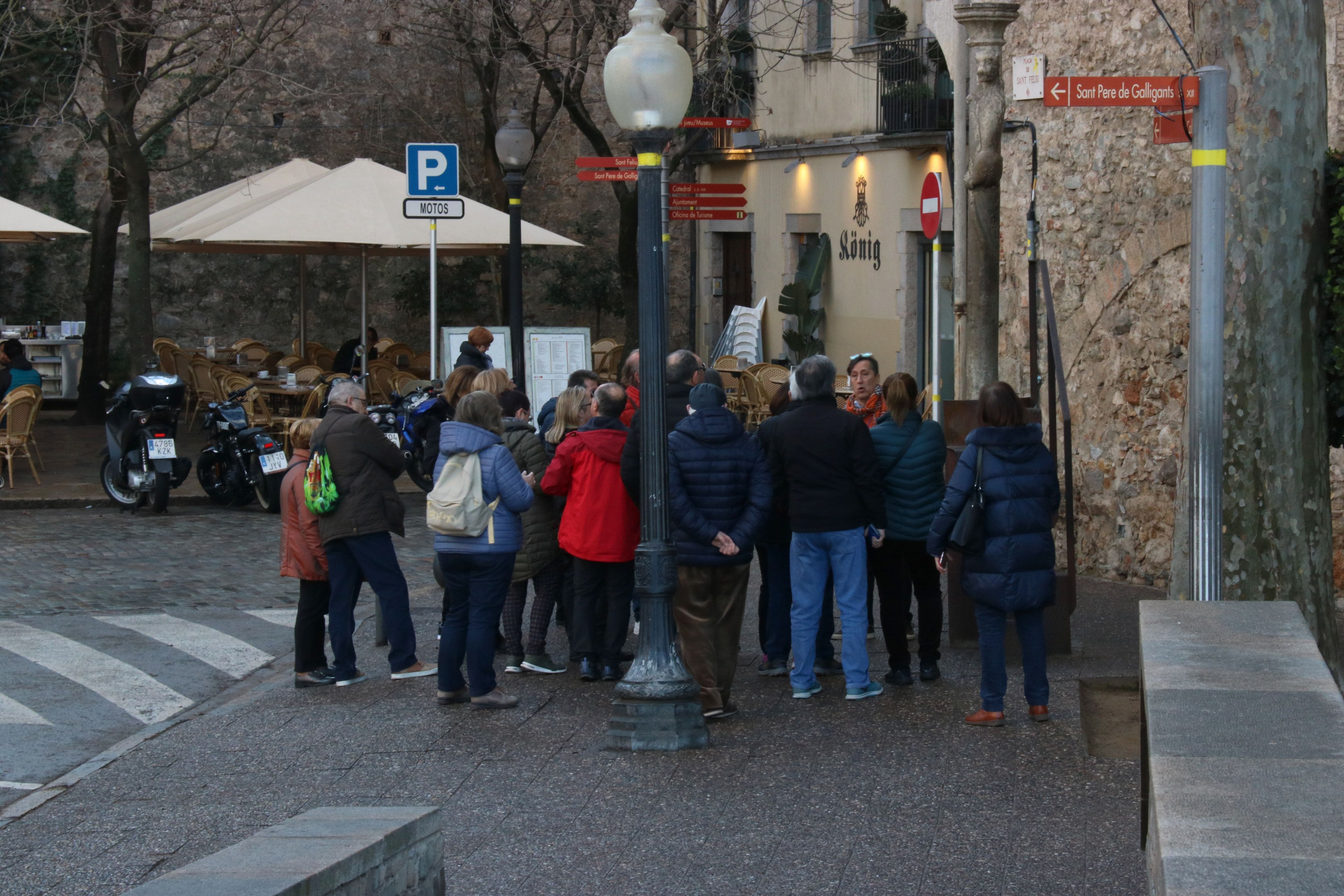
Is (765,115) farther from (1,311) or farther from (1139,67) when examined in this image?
(1139,67)

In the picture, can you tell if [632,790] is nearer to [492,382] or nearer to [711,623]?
[711,623]

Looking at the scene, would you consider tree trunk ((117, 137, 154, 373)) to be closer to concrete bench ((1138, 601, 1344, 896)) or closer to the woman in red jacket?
the woman in red jacket

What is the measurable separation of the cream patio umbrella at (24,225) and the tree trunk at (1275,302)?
44.6 feet

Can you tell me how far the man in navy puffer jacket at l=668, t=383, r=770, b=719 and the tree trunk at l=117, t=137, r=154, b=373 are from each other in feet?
40.3

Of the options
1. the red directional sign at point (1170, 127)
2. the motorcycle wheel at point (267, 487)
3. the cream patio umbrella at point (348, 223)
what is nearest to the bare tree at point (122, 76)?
the cream patio umbrella at point (348, 223)

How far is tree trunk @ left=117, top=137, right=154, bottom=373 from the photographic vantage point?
1825 cm

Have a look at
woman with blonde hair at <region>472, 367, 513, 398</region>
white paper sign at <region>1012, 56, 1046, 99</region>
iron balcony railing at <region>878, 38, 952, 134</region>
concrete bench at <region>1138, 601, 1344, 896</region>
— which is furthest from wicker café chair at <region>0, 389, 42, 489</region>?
concrete bench at <region>1138, 601, 1344, 896</region>

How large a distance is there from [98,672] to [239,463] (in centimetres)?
608

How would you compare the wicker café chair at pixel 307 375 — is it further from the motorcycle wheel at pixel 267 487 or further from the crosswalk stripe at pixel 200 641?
the crosswalk stripe at pixel 200 641

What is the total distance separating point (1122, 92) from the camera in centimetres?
643

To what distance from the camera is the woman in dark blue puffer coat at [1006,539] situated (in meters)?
7.12

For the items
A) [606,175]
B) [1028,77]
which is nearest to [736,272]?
[606,175]

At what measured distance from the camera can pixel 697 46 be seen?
21.5 metres

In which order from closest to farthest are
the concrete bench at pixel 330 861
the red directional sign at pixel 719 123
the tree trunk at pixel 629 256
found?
the concrete bench at pixel 330 861 → the red directional sign at pixel 719 123 → the tree trunk at pixel 629 256
